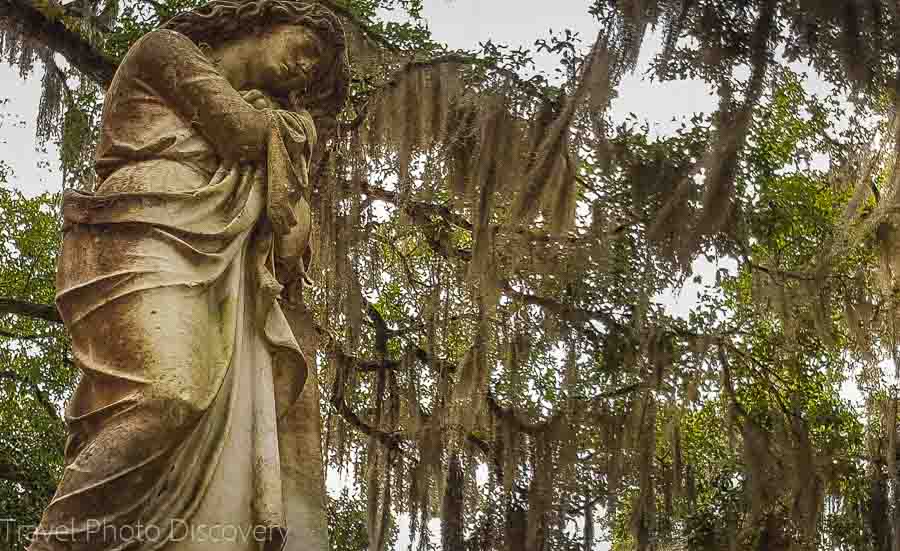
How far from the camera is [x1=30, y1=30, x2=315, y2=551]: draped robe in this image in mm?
3646

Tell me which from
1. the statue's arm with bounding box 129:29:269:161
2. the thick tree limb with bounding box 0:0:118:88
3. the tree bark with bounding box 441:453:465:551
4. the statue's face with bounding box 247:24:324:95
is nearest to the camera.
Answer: the statue's arm with bounding box 129:29:269:161

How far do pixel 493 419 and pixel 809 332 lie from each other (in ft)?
7.89

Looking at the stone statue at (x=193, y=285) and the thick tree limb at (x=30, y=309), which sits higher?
the thick tree limb at (x=30, y=309)

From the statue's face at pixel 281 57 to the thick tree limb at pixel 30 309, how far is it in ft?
15.2

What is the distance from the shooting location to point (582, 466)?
8.34 m

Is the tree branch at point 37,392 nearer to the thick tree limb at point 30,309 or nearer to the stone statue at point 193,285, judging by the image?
the thick tree limb at point 30,309

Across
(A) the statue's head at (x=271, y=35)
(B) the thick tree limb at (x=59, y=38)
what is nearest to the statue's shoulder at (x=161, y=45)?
(A) the statue's head at (x=271, y=35)

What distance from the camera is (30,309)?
909 centimetres

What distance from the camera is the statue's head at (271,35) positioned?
4828 millimetres

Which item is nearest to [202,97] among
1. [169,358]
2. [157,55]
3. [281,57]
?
[157,55]

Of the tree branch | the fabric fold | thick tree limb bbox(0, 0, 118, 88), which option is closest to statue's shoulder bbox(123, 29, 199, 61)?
the fabric fold

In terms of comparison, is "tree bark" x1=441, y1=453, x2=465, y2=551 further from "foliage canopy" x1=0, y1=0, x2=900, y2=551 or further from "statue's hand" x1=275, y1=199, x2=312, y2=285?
"statue's hand" x1=275, y1=199, x2=312, y2=285

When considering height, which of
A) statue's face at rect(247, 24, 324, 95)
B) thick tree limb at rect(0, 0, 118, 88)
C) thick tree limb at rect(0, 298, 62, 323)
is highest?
thick tree limb at rect(0, 0, 118, 88)

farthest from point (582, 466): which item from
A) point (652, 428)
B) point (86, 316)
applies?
point (86, 316)
